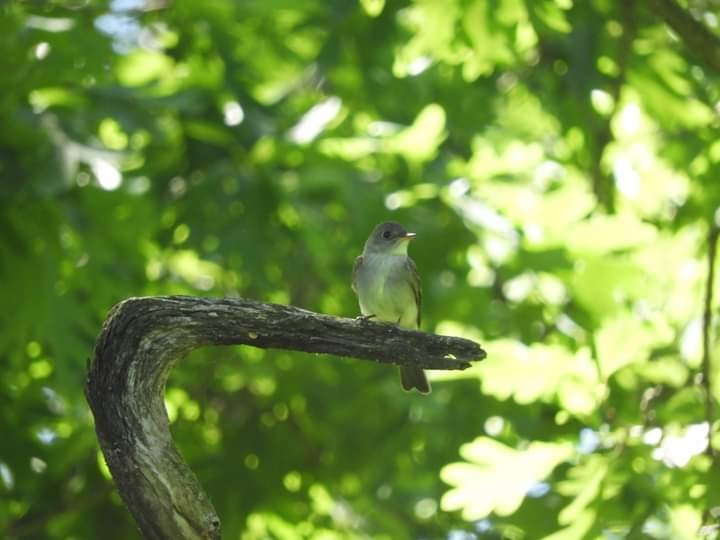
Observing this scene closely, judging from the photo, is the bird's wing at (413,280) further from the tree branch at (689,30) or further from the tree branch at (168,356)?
the tree branch at (168,356)

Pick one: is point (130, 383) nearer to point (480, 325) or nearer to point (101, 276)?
point (101, 276)

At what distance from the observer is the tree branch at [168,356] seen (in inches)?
124

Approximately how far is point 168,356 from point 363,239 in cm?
288

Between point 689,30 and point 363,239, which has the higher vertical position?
point 689,30

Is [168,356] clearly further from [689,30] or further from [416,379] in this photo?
[689,30]

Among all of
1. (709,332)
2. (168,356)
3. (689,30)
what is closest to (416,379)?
(709,332)

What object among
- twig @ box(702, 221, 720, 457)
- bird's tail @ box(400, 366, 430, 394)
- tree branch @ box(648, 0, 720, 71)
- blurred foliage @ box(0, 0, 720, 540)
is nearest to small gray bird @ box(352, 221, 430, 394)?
bird's tail @ box(400, 366, 430, 394)

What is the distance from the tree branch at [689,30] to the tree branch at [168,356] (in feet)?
8.62

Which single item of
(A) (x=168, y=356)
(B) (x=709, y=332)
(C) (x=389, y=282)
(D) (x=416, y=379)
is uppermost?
(A) (x=168, y=356)

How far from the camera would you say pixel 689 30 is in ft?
17.4

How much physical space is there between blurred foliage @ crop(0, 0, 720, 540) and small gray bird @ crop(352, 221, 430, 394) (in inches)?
15.9

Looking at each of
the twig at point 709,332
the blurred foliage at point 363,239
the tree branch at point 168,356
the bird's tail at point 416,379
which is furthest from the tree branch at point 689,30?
the tree branch at point 168,356

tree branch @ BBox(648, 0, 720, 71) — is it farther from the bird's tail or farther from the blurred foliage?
the bird's tail

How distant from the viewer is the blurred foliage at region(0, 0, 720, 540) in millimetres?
4816
